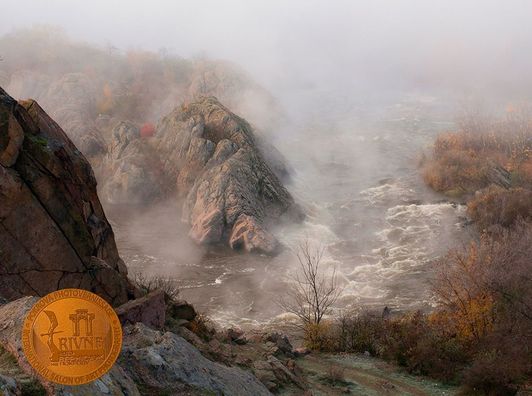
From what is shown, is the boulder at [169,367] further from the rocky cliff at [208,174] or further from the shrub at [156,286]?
the rocky cliff at [208,174]

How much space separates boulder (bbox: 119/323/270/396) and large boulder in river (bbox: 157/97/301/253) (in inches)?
1381

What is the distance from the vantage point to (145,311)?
54.1 ft

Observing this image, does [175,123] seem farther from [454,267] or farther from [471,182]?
[454,267]

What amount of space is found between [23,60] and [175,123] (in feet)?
193

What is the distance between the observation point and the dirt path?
61.9 ft

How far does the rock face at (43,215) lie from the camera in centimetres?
1436

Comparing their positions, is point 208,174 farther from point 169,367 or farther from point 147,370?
point 147,370

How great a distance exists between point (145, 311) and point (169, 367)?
252 inches

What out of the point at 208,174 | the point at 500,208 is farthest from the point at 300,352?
the point at 208,174

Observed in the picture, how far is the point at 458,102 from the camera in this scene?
104 metres

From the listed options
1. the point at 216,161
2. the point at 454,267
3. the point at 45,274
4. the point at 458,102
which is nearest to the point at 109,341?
the point at 45,274

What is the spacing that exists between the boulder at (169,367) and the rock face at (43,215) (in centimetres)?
471

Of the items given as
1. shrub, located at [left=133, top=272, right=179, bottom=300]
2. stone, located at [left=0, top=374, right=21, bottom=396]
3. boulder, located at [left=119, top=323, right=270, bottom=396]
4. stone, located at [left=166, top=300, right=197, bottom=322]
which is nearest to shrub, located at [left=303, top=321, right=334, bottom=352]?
shrub, located at [left=133, top=272, right=179, bottom=300]

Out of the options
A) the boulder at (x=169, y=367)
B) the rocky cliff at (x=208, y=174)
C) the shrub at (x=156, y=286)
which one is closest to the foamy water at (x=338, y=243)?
the rocky cliff at (x=208, y=174)
